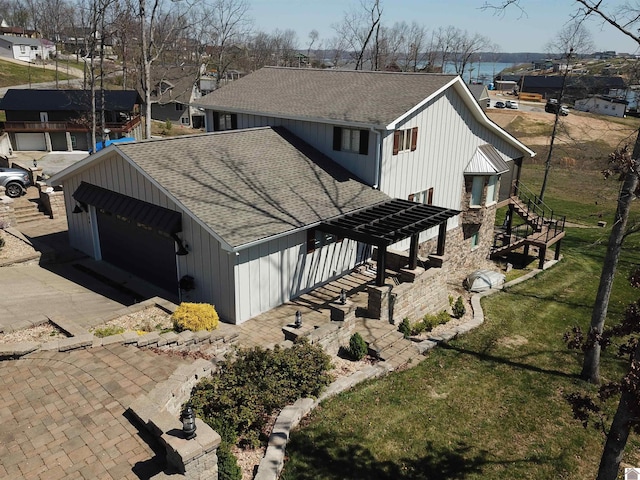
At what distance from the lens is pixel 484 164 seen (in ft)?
79.6

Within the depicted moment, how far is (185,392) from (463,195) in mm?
18636

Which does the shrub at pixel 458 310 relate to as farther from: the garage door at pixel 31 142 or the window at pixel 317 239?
the garage door at pixel 31 142

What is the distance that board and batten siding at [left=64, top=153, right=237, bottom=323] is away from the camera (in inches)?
574

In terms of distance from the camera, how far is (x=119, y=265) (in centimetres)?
1884

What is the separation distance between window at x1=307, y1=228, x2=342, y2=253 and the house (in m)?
0.05

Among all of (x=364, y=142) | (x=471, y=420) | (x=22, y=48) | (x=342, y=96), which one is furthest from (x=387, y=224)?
(x=22, y=48)

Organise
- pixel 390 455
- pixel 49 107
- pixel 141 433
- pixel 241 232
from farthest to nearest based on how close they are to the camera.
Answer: pixel 49 107 → pixel 241 232 → pixel 390 455 → pixel 141 433

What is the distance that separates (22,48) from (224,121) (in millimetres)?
98155

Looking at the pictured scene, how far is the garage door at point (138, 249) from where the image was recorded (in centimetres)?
1648

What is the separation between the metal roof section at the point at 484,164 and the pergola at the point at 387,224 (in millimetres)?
6689

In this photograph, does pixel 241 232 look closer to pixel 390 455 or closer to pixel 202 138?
pixel 202 138

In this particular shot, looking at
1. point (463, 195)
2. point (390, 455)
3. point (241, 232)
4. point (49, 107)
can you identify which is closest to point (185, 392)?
point (390, 455)

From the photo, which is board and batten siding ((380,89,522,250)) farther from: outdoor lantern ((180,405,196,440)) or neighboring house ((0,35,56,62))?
neighboring house ((0,35,56,62))

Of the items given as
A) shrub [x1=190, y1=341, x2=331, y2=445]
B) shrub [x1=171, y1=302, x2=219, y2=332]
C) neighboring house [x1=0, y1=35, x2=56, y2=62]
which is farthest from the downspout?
neighboring house [x1=0, y1=35, x2=56, y2=62]
